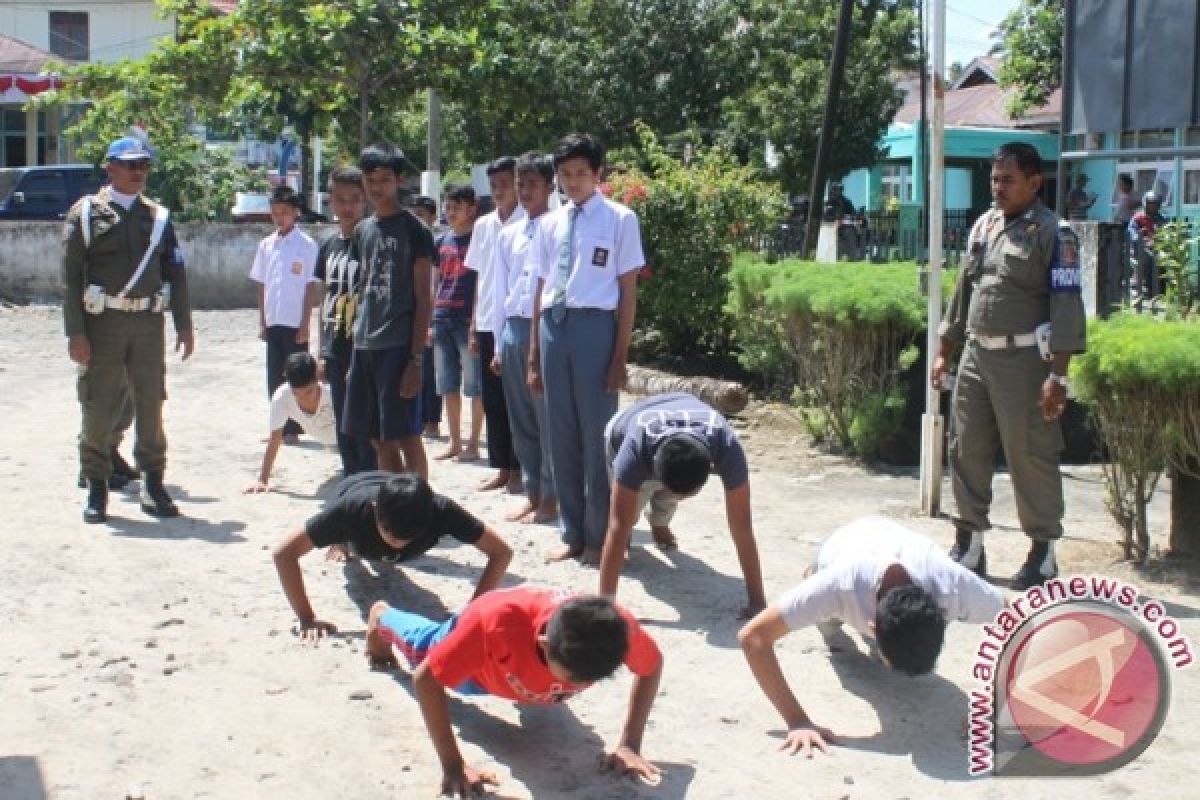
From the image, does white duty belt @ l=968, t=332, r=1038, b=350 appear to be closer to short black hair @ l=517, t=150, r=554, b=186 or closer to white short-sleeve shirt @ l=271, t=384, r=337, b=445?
short black hair @ l=517, t=150, r=554, b=186

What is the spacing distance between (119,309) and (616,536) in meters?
3.17

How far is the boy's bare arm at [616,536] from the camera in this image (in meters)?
5.54

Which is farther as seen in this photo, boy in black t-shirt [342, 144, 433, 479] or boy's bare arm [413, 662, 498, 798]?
boy in black t-shirt [342, 144, 433, 479]

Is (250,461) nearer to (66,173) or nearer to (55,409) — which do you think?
(55,409)

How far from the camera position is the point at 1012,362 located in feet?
20.7

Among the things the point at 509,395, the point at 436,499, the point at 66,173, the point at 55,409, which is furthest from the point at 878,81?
the point at 436,499

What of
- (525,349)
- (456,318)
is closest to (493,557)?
(525,349)

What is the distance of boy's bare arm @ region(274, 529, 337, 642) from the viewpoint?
546 centimetres

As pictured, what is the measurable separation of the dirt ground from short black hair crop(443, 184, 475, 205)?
73.7 inches

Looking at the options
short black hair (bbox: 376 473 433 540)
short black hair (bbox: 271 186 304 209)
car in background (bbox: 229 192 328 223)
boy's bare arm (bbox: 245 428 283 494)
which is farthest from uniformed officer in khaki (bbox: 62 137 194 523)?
car in background (bbox: 229 192 328 223)

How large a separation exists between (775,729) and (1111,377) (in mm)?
2570

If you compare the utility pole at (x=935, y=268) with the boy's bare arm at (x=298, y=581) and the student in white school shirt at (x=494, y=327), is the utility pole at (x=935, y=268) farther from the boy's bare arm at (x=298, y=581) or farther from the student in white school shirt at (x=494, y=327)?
the boy's bare arm at (x=298, y=581)

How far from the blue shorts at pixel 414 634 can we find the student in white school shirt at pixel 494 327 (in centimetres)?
318

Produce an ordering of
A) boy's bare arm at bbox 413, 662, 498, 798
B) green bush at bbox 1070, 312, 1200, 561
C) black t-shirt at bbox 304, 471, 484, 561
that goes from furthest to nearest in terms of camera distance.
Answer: green bush at bbox 1070, 312, 1200, 561, black t-shirt at bbox 304, 471, 484, 561, boy's bare arm at bbox 413, 662, 498, 798
